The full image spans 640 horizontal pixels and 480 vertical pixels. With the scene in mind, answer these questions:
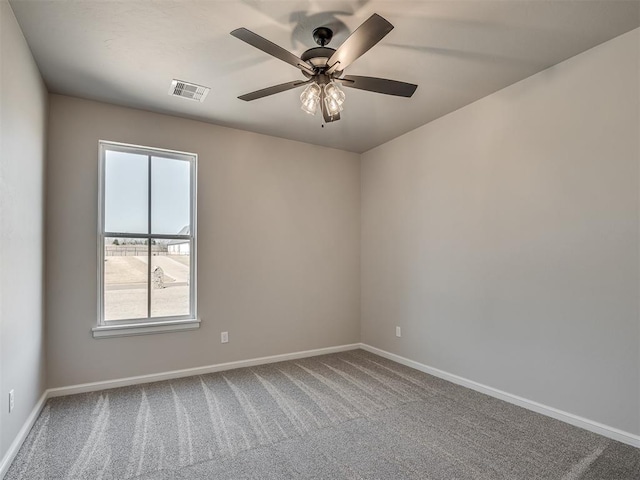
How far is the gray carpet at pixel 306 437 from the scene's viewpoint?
2.08 metres

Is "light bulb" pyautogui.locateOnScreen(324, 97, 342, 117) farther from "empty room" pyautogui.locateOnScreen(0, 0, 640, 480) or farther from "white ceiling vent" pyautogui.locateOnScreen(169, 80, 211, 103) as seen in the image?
"white ceiling vent" pyautogui.locateOnScreen(169, 80, 211, 103)

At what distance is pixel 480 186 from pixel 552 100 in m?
0.88

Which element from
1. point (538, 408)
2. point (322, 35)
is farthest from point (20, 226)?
point (538, 408)

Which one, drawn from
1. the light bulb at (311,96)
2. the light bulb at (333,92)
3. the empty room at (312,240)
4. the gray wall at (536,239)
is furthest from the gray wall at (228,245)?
the light bulb at (333,92)

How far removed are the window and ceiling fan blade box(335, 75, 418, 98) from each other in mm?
2252

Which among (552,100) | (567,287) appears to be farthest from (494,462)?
(552,100)

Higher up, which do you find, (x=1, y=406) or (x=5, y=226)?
(x=5, y=226)

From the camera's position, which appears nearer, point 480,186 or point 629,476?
point 629,476

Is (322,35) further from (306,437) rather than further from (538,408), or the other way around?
→ (538,408)

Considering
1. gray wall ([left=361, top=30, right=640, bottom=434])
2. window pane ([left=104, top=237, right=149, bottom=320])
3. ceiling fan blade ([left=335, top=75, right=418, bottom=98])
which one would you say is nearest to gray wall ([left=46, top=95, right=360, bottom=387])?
window pane ([left=104, top=237, right=149, bottom=320])

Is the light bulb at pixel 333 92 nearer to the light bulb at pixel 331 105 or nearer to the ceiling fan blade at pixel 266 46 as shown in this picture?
the light bulb at pixel 331 105

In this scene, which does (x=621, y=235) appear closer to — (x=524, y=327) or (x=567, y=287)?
(x=567, y=287)

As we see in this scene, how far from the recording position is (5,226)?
2064 millimetres

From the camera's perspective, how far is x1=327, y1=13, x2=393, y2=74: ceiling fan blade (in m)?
1.67
